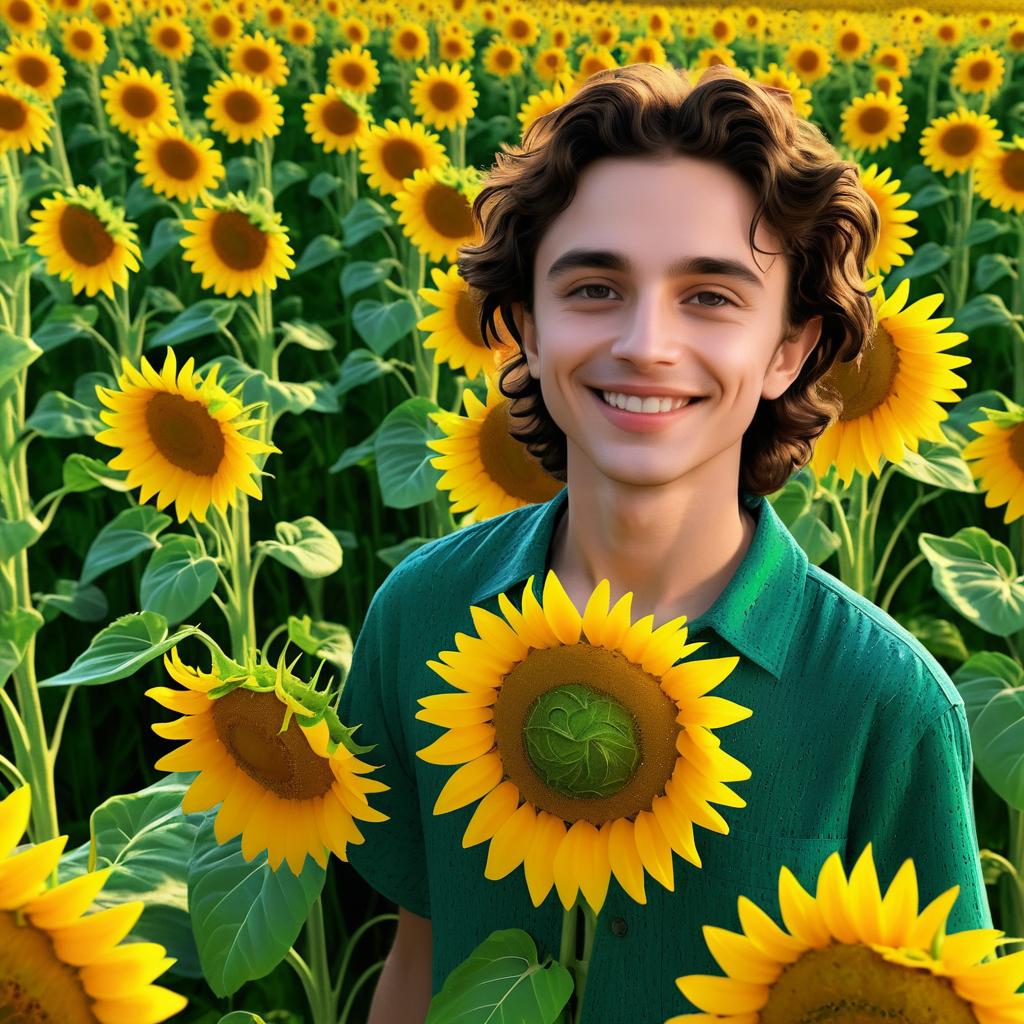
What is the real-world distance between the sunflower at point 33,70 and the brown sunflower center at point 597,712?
5.24m

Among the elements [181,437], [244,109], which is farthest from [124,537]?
[244,109]

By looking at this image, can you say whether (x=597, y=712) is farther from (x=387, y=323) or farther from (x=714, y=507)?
(x=387, y=323)

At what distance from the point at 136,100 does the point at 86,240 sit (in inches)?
84.8

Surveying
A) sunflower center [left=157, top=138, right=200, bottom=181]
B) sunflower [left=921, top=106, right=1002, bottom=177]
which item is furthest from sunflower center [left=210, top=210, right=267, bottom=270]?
sunflower [left=921, top=106, right=1002, bottom=177]

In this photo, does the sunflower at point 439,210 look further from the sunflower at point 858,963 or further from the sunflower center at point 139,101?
the sunflower at point 858,963

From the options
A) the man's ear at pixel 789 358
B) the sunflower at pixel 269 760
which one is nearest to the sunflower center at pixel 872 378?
the man's ear at pixel 789 358

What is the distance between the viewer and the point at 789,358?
1265 millimetres

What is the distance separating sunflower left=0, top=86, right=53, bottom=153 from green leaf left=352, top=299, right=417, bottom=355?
62.0 inches

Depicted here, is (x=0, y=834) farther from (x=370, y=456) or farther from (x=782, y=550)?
(x=370, y=456)

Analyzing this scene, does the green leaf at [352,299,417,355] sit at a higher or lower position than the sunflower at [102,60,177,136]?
lower

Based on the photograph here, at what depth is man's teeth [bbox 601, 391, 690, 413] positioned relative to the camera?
109 centimetres

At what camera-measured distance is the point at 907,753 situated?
1108 millimetres

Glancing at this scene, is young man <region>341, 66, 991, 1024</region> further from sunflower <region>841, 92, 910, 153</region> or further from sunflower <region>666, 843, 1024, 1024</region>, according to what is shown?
sunflower <region>841, 92, 910, 153</region>

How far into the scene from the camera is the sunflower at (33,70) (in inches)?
209
